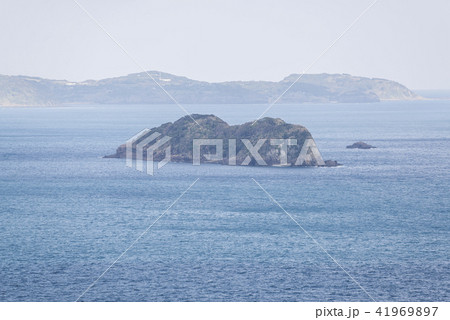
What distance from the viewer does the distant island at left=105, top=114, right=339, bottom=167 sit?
116125mm

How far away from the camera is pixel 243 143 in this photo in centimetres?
12138

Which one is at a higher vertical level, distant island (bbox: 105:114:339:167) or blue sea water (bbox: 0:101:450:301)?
distant island (bbox: 105:114:339:167)

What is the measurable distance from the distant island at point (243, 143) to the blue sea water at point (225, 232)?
4527 millimetres

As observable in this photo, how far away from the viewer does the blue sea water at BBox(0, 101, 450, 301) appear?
51.0 m

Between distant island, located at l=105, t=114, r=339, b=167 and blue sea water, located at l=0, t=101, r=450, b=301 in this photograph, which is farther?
distant island, located at l=105, t=114, r=339, b=167

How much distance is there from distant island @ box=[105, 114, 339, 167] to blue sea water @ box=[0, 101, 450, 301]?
178 inches

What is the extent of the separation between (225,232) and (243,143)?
5336cm

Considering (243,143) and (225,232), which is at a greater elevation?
(243,143)

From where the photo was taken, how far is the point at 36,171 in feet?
385

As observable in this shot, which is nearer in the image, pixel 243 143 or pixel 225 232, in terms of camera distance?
pixel 225 232

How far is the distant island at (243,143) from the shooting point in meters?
116
